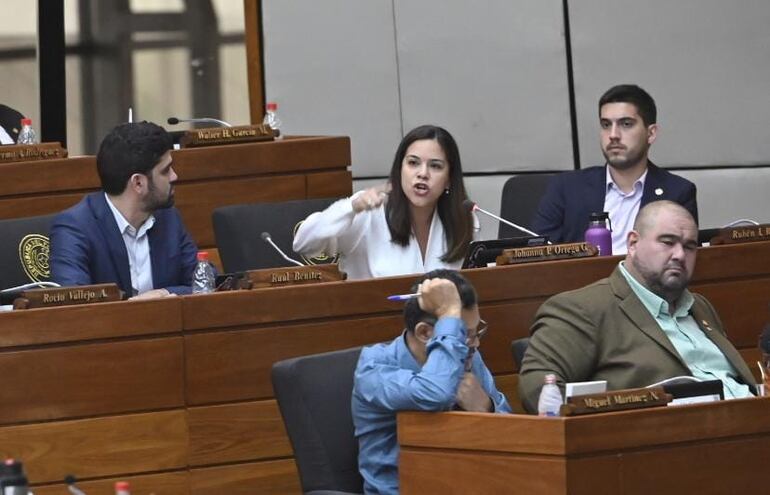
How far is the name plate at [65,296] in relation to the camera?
419 cm

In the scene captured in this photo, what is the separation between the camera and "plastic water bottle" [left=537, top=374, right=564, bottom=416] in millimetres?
3496

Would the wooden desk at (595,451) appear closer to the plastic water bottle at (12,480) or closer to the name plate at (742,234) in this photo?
the plastic water bottle at (12,480)

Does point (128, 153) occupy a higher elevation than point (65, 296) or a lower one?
higher

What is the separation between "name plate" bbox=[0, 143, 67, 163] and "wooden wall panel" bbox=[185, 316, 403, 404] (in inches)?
73.4

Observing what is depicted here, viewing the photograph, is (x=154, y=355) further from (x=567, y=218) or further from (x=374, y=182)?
(x=374, y=182)

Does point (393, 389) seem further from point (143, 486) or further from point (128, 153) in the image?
point (128, 153)

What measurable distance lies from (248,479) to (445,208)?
1.11 m

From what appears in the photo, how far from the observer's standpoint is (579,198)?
537 centimetres

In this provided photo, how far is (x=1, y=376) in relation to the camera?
4.11 metres

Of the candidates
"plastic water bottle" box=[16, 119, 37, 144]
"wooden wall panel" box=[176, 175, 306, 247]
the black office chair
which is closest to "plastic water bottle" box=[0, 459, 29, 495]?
the black office chair

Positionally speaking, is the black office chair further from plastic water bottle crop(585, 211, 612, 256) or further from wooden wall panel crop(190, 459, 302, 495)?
plastic water bottle crop(585, 211, 612, 256)

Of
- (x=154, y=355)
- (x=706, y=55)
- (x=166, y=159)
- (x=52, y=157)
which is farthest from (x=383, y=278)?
(x=706, y=55)

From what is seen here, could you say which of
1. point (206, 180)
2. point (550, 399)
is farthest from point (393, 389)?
point (206, 180)

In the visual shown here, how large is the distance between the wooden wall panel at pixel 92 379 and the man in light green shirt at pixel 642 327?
95cm
